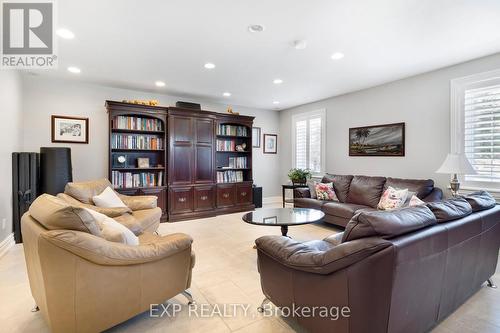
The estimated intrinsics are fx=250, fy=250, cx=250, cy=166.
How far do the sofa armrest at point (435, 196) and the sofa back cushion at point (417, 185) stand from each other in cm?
4

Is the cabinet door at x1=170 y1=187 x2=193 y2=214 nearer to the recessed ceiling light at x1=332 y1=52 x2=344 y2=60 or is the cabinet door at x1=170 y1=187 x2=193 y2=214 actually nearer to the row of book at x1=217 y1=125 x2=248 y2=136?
the row of book at x1=217 y1=125 x2=248 y2=136

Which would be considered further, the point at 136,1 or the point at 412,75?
the point at 412,75

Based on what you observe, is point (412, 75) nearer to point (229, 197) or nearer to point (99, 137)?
point (229, 197)

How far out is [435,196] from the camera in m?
3.59

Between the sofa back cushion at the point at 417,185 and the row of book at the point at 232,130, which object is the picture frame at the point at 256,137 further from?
the sofa back cushion at the point at 417,185

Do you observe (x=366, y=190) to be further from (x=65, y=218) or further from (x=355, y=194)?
(x=65, y=218)

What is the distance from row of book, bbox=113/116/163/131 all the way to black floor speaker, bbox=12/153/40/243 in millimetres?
1373

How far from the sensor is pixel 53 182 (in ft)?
12.1

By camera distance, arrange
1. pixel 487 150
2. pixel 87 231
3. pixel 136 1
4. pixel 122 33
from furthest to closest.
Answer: pixel 487 150, pixel 122 33, pixel 136 1, pixel 87 231

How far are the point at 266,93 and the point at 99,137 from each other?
3.35 metres

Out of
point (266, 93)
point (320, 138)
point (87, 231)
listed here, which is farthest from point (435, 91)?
point (87, 231)

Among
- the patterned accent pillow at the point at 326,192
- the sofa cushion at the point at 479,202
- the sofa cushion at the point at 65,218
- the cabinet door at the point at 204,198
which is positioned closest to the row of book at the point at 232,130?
the cabinet door at the point at 204,198

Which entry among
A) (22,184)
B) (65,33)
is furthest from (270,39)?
(22,184)

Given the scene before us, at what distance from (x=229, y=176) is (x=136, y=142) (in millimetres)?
2118
